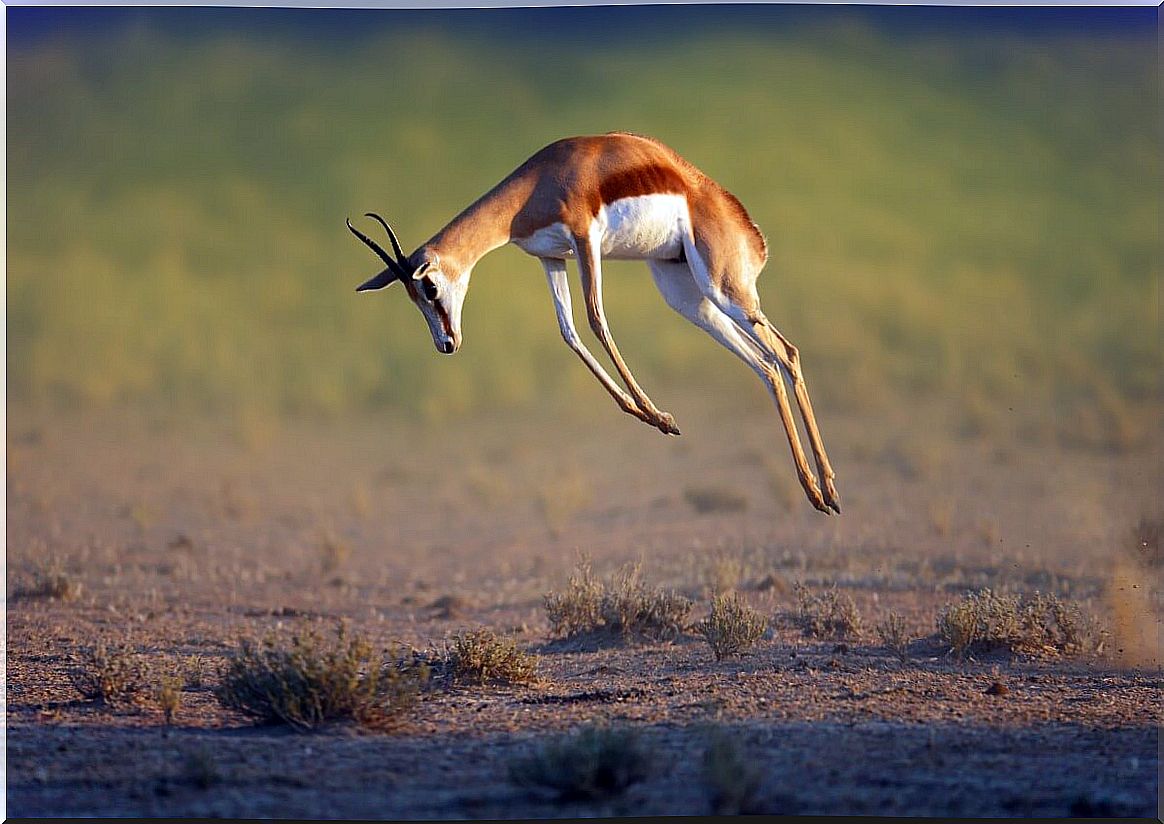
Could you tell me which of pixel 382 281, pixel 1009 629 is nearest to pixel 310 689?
pixel 382 281

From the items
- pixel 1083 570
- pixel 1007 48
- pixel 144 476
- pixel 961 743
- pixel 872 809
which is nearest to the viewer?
pixel 872 809

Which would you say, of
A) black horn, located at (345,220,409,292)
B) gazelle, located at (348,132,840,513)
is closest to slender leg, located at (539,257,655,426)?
gazelle, located at (348,132,840,513)

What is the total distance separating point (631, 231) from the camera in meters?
8.06

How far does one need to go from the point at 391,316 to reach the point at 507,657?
1390 cm

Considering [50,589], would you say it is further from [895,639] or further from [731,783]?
[731,783]

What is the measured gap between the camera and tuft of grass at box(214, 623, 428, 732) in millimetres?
7672

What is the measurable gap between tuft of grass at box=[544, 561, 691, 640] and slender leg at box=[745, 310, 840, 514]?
8.67 feet

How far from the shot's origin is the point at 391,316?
2231 centimetres

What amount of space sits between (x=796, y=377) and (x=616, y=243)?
1316 millimetres

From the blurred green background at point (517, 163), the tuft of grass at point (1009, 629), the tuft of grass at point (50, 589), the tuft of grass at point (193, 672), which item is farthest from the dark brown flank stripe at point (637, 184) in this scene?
the tuft of grass at point (50, 589)

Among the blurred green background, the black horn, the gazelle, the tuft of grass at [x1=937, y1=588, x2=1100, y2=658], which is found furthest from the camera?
the blurred green background

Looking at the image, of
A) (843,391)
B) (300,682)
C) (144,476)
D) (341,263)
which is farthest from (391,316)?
(300,682)

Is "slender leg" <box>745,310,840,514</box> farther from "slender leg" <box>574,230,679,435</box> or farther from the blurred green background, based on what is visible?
the blurred green background

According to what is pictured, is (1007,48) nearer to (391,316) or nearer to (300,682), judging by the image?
(391,316)
